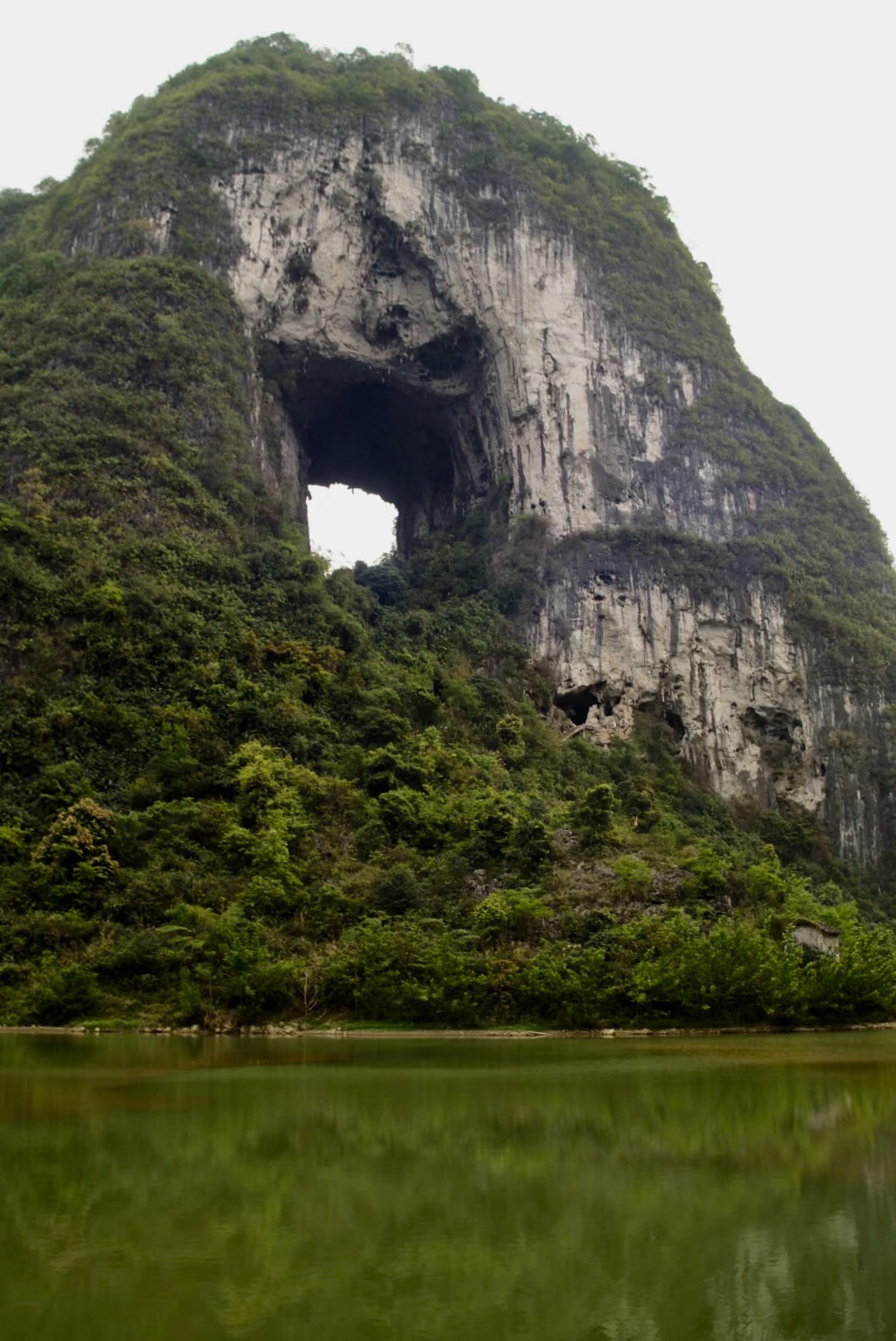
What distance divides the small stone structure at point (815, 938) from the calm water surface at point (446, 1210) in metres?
12.3

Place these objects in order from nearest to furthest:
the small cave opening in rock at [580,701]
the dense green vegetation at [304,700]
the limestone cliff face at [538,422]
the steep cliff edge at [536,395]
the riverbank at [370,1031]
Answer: the riverbank at [370,1031] < the dense green vegetation at [304,700] < the small cave opening in rock at [580,701] < the limestone cliff face at [538,422] < the steep cliff edge at [536,395]

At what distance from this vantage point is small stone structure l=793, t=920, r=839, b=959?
80.3 feet

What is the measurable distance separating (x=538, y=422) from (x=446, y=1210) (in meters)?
43.0

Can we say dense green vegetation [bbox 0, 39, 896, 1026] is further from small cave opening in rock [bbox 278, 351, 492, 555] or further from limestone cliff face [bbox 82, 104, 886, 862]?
small cave opening in rock [bbox 278, 351, 492, 555]

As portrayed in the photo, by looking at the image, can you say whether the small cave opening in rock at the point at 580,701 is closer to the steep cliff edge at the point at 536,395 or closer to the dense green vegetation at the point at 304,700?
the steep cliff edge at the point at 536,395

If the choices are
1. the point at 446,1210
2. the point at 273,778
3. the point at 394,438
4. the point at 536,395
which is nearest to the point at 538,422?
the point at 536,395

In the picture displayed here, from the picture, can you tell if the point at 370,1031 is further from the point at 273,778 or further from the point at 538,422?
the point at 538,422

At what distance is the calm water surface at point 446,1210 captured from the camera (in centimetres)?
521

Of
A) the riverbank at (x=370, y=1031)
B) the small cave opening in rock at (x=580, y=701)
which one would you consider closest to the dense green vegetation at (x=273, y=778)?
the riverbank at (x=370, y=1031)

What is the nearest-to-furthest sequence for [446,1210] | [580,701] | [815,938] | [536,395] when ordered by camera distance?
[446,1210]
[815,938]
[580,701]
[536,395]

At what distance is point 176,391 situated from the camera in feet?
136

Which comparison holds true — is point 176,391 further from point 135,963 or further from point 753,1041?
point 753,1041

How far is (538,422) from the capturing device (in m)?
47.9

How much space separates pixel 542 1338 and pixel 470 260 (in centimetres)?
4786
